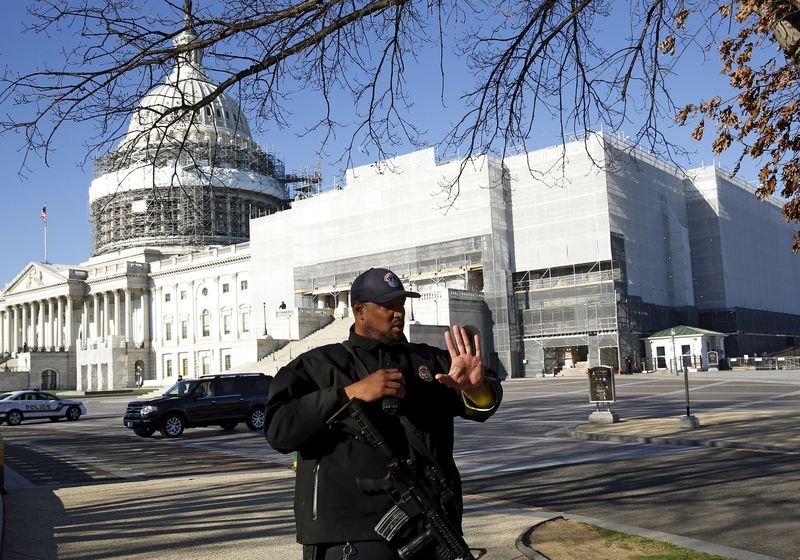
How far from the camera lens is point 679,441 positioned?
16281 millimetres

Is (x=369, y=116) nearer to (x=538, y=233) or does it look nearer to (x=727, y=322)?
(x=538, y=233)

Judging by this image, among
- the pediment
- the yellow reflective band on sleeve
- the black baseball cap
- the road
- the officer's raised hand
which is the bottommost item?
the road

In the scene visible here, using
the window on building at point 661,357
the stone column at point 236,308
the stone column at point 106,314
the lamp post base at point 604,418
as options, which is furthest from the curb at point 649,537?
the stone column at point 106,314

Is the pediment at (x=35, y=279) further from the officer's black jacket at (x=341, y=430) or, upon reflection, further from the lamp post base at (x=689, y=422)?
the officer's black jacket at (x=341, y=430)

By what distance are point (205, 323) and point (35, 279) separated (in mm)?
28800

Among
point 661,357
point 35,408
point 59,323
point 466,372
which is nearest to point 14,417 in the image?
point 35,408

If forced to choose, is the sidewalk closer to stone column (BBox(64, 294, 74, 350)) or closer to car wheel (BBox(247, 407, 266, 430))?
car wheel (BBox(247, 407, 266, 430))

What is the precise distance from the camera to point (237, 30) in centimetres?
702

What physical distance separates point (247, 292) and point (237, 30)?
3361 inches

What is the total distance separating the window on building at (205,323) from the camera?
95.8m

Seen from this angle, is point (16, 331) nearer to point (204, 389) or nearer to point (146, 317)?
point (146, 317)

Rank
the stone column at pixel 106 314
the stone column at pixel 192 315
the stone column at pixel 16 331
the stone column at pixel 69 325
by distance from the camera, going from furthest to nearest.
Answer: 1. the stone column at pixel 16 331
2. the stone column at pixel 69 325
3. the stone column at pixel 106 314
4. the stone column at pixel 192 315

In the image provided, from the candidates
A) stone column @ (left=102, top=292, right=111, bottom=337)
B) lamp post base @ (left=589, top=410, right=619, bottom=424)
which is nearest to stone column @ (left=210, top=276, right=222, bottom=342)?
stone column @ (left=102, top=292, right=111, bottom=337)

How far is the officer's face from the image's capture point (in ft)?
12.3
